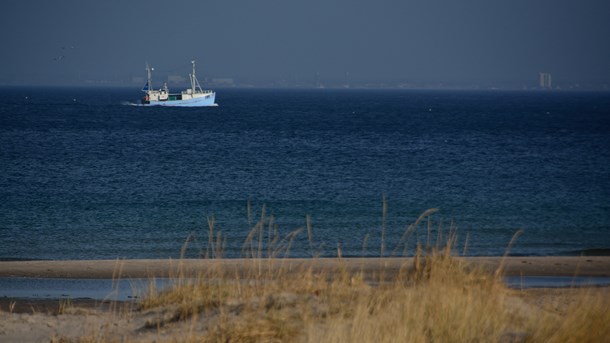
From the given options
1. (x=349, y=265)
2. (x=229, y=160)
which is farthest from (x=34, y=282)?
(x=229, y=160)

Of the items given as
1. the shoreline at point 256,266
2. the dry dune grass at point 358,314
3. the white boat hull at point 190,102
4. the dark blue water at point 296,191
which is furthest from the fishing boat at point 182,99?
the dry dune grass at point 358,314

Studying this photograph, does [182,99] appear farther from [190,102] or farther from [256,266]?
[256,266]

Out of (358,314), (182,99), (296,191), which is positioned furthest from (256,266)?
(182,99)

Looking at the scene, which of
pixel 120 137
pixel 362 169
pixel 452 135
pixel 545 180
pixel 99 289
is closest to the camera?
pixel 99 289

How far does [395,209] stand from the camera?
30.9 m

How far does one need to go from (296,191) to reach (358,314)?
27.1 metres

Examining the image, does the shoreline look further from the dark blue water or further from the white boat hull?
the white boat hull

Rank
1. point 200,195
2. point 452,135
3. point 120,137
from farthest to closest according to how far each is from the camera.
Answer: point 452,135 → point 120,137 → point 200,195

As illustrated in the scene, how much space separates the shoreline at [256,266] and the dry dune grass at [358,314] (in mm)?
5528

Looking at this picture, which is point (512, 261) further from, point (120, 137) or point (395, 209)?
point (120, 137)

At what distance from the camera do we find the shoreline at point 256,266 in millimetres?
17500

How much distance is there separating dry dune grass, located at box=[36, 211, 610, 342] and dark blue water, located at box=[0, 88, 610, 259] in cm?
191

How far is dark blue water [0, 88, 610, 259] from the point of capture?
2405cm

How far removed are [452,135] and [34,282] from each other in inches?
2567
